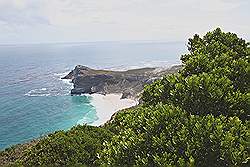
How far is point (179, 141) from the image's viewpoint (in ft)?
44.1

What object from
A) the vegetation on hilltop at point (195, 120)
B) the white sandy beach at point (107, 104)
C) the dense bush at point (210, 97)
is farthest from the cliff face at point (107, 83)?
the dense bush at point (210, 97)

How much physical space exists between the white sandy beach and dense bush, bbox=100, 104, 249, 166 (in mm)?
65284

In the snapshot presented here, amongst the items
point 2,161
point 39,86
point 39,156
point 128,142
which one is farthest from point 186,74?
point 39,86

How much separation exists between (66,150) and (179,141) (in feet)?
41.3

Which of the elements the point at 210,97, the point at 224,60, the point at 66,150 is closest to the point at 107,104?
the point at 66,150

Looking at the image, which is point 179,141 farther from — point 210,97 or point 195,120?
point 210,97

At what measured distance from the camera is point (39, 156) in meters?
24.1

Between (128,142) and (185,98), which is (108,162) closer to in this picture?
(128,142)

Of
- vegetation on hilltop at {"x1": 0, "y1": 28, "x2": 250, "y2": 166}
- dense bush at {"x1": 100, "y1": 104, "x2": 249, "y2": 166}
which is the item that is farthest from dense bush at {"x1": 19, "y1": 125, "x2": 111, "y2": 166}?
dense bush at {"x1": 100, "y1": 104, "x2": 249, "y2": 166}

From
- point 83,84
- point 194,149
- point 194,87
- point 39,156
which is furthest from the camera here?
point 83,84

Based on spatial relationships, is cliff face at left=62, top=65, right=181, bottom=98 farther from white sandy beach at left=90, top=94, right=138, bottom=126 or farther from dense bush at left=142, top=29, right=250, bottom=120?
dense bush at left=142, top=29, right=250, bottom=120

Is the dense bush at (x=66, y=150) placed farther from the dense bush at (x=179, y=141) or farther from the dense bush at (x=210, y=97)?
the dense bush at (x=210, y=97)

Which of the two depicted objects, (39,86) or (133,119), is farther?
(39,86)

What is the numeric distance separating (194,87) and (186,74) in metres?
2.79
